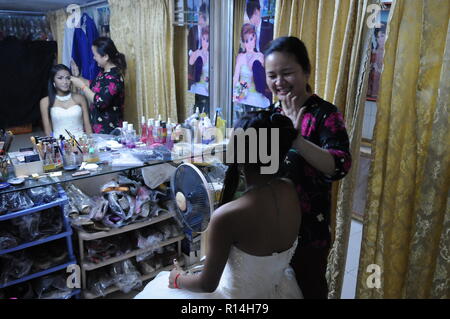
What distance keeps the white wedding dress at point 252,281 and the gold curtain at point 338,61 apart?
62 centimetres

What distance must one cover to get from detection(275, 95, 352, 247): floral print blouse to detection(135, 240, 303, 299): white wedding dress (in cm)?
16

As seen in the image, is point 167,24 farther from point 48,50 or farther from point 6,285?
point 6,285

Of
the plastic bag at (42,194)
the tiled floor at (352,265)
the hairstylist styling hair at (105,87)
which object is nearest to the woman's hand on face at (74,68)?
the hairstylist styling hair at (105,87)

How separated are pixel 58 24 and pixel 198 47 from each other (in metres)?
0.88

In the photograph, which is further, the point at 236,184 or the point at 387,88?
the point at 387,88

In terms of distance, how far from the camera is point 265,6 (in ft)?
6.63

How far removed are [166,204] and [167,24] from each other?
109 cm

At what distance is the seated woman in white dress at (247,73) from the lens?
84.3 inches

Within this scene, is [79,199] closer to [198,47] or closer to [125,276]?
[125,276]

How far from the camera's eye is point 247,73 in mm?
2213

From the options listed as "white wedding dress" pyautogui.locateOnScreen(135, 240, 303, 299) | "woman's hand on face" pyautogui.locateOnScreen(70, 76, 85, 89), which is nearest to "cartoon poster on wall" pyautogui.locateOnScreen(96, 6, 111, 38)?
"woman's hand on face" pyautogui.locateOnScreen(70, 76, 85, 89)
